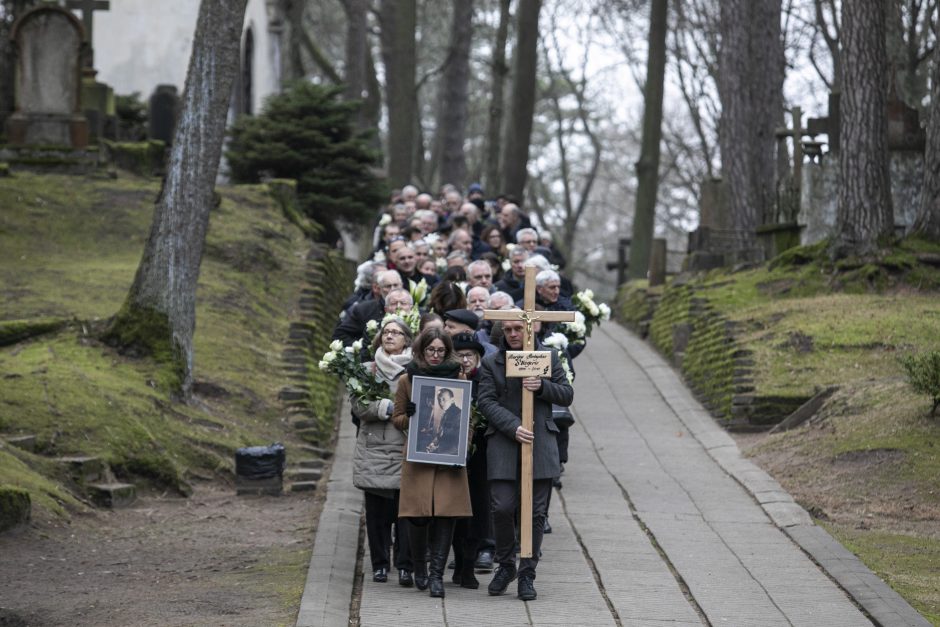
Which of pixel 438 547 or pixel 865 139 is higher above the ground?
pixel 865 139

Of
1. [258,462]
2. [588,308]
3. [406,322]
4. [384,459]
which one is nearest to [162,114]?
[258,462]

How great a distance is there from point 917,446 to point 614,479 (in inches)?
106

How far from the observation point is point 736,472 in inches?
559

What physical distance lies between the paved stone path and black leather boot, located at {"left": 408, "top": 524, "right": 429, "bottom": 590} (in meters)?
0.11

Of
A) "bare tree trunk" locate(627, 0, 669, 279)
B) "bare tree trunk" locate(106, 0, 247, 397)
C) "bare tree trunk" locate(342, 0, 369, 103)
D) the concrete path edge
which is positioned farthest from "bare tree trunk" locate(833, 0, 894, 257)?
"bare tree trunk" locate(342, 0, 369, 103)

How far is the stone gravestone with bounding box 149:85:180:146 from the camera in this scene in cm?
2922

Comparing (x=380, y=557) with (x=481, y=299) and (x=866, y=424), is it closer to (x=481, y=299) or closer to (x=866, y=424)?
(x=481, y=299)

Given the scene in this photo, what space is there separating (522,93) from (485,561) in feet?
75.4

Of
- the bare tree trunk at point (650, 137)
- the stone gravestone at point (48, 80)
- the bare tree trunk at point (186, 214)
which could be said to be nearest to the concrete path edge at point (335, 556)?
the bare tree trunk at point (186, 214)

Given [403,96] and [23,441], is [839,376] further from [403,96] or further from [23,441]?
[403,96]

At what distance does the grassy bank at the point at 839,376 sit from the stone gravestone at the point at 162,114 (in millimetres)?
10708

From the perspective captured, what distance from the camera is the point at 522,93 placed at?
32.6 meters

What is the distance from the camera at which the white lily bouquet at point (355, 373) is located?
10.2 m

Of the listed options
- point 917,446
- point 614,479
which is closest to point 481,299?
point 614,479
